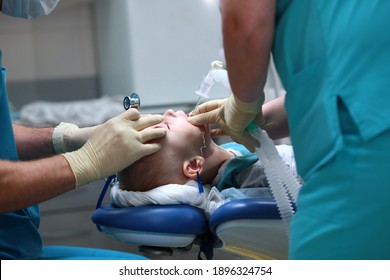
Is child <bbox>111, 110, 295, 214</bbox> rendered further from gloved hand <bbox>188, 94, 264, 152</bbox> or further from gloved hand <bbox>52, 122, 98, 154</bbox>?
gloved hand <bbox>52, 122, 98, 154</bbox>

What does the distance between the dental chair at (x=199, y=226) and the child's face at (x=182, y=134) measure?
0.25 m

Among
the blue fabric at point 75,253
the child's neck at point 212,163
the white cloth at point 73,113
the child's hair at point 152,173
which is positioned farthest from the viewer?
the white cloth at point 73,113

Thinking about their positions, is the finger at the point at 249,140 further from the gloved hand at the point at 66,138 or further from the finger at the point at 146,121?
the gloved hand at the point at 66,138

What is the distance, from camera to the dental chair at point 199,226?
4.80ft

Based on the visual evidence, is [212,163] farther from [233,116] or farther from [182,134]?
[233,116]

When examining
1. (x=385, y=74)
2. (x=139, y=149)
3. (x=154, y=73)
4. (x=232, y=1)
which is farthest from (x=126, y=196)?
(x=154, y=73)

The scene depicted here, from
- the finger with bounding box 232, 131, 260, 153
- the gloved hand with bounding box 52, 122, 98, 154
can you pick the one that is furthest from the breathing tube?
the gloved hand with bounding box 52, 122, 98, 154

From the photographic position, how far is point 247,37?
3.62ft

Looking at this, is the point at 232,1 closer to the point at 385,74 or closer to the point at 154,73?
the point at 385,74

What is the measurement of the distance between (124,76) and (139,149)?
6.76 ft

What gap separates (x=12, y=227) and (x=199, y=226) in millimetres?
493

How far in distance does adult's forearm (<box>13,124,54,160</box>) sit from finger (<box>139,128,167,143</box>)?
1.49ft

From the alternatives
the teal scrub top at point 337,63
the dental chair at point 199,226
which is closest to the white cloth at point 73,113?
the dental chair at point 199,226

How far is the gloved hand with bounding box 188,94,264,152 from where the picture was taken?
1332 millimetres
